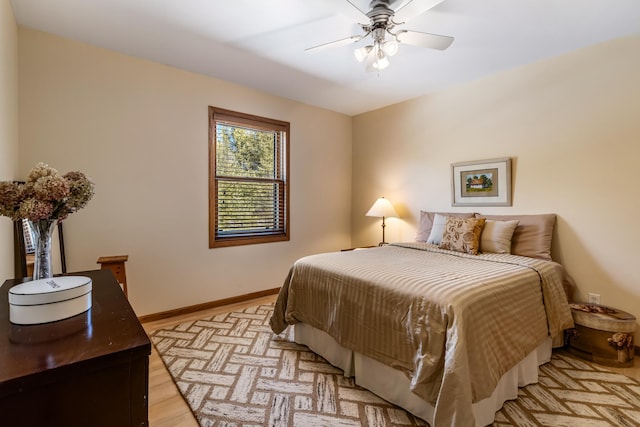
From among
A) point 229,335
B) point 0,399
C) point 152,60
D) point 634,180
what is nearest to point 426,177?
point 634,180

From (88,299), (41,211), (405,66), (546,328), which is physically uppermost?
(405,66)

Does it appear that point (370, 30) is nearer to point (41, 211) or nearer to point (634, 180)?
point (41, 211)

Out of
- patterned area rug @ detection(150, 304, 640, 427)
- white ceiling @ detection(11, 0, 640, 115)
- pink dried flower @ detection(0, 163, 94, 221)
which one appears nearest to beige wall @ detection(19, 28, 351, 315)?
white ceiling @ detection(11, 0, 640, 115)

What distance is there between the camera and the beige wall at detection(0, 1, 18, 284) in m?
1.85

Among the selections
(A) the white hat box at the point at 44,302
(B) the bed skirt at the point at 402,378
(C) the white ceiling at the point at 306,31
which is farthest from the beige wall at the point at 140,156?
(A) the white hat box at the point at 44,302

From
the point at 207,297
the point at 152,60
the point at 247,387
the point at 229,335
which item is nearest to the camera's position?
the point at 247,387

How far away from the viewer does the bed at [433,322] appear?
146 cm

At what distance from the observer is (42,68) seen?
8.00ft

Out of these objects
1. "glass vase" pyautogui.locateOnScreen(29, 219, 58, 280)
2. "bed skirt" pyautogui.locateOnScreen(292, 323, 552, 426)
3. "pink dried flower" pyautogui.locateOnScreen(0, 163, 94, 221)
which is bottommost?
"bed skirt" pyautogui.locateOnScreen(292, 323, 552, 426)

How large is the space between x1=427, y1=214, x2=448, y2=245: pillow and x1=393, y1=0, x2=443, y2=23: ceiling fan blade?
1936mm

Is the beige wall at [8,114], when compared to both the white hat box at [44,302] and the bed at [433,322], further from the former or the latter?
the bed at [433,322]

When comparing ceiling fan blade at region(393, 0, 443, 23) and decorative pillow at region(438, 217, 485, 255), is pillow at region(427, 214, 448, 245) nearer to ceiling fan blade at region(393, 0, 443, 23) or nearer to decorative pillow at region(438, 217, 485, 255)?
decorative pillow at region(438, 217, 485, 255)

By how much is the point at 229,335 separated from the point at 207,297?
801mm

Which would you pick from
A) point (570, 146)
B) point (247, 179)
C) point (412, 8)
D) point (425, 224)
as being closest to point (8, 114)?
point (247, 179)
